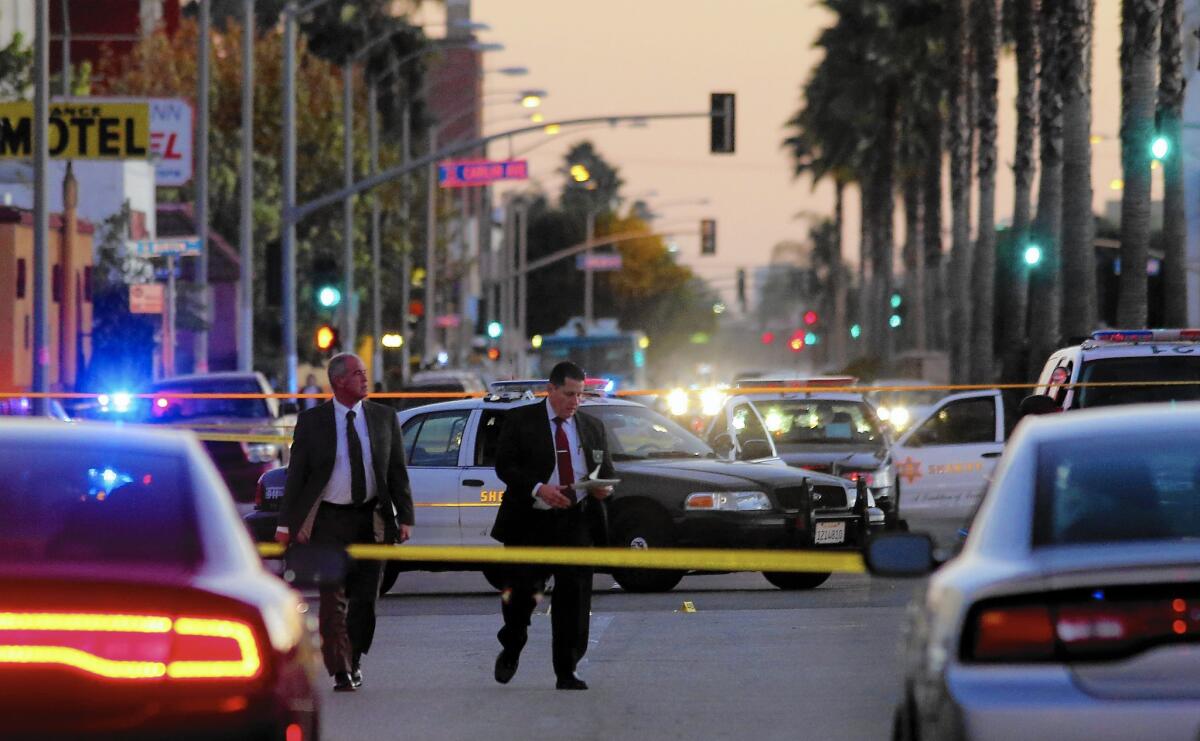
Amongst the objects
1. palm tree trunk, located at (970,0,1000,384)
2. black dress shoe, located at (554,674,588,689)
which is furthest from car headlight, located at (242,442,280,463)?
palm tree trunk, located at (970,0,1000,384)

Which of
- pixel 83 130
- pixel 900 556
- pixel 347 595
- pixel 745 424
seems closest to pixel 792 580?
pixel 745 424

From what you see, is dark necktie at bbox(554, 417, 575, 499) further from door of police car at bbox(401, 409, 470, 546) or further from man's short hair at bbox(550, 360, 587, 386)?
door of police car at bbox(401, 409, 470, 546)

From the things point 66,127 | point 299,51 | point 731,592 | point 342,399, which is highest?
point 299,51

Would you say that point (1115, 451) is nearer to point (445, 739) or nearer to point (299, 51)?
point (445, 739)

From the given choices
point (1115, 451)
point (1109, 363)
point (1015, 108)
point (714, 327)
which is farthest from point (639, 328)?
point (1115, 451)

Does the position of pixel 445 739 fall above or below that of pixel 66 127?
below

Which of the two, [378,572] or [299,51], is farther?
[299,51]

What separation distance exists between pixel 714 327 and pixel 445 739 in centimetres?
17342

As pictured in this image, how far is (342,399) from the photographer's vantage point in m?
12.7

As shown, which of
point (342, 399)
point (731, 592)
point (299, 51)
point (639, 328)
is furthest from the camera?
point (639, 328)

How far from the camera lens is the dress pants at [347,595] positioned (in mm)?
12352

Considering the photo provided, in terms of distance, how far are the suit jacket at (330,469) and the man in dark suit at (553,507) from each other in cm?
54

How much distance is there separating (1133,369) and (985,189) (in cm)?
3539

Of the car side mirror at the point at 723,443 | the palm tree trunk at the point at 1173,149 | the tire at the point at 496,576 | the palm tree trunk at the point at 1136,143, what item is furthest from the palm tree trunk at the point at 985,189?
the tire at the point at 496,576
